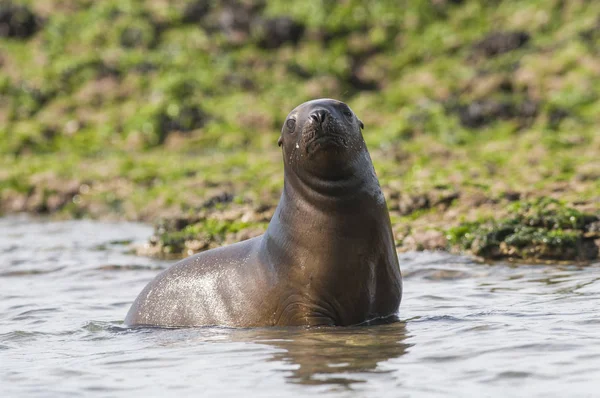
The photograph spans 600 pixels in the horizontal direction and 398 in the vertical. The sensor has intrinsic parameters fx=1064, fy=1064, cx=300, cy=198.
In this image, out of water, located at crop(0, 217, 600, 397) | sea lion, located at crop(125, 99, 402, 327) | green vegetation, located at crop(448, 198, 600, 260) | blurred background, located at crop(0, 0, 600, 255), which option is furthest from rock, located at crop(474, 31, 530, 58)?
sea lion, located at crop(125, 99, 402, 327)

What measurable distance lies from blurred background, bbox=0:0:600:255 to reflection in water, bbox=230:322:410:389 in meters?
4.13

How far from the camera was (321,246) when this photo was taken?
7387 millimetres

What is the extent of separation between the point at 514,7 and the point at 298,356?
2332cm

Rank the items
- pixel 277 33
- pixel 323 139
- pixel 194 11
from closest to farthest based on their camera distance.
A: pixel 323 139, pixel 277 33, pixel 194 11

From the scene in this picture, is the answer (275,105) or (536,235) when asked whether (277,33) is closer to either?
(275,105)

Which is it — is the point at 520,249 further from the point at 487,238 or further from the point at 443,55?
the point at 443,55

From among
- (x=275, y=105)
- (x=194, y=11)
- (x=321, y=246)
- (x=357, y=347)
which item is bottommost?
(x=357, y=347)

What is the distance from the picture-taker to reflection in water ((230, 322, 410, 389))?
606 cm

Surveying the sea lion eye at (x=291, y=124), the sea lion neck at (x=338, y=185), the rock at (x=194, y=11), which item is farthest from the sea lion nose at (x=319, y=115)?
the rock at (x=194, y=11)

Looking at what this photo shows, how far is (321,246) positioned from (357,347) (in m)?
0.90

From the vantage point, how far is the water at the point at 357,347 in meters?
5.86

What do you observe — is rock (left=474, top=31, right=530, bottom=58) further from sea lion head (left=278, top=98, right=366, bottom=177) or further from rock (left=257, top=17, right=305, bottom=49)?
sea lion head (left=278, top=98, right=366, bottom=177)

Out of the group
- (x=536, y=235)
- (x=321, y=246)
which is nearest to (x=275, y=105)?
(x=536, y=235)

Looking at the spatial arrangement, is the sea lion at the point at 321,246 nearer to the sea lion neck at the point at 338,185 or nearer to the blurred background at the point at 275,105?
the sea lion neck at the point at 338,185
